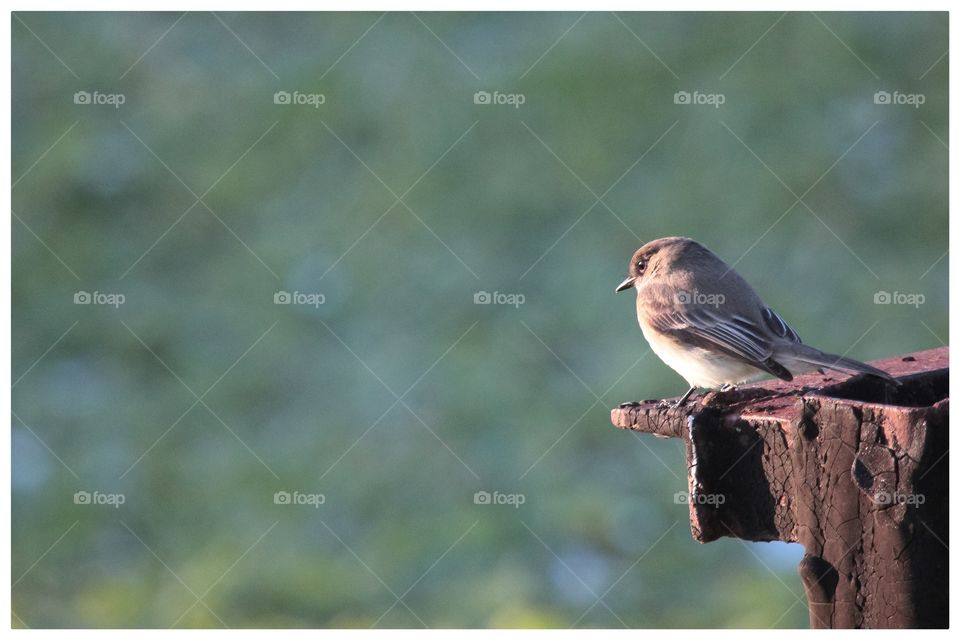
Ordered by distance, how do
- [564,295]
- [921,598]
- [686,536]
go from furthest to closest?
[564,295] < [686,536] < [921,598]

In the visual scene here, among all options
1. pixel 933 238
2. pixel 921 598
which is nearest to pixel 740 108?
pixel 933 238

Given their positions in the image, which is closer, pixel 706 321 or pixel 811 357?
pixel 811 357

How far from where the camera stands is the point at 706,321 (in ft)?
16.8

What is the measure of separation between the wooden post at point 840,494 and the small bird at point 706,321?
1750 mm

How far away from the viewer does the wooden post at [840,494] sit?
257cm

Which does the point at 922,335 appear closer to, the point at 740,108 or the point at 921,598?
the point at 740,108

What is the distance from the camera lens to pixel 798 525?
279cm

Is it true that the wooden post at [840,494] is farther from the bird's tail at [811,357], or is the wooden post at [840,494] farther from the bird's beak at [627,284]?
the bird's beak at [627,284]

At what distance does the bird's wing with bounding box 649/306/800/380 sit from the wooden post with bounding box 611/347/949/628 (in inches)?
69.2

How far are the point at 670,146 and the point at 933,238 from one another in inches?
68.3

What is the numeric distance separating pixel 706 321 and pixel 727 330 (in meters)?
0.11

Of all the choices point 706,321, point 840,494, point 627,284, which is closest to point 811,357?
point 706,321

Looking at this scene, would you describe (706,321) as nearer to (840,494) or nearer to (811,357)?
(811,357)

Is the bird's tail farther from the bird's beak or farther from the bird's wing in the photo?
the bird's beak
